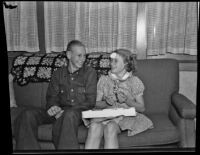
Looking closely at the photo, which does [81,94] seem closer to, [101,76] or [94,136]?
[101,76]

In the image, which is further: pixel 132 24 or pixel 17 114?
pixel 132 24

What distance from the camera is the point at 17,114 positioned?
1.94 meters

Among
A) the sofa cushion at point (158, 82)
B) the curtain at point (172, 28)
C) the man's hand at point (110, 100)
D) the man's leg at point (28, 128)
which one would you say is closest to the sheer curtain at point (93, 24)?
the curtain at point (172, 28)

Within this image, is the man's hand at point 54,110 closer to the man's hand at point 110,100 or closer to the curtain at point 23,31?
the man's hand at point 110,100

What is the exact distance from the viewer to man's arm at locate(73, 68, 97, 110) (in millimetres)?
1920

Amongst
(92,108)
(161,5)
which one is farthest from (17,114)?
(161,5)

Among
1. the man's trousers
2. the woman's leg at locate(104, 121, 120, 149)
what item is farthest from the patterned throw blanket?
the woman's leg at locate(104, 121, 120, 149)

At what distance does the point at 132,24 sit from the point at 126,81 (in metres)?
0.55

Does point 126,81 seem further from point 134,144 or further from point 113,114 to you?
point 134,144

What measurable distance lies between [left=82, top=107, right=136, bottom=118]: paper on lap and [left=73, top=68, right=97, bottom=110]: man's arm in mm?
146

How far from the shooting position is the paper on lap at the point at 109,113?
1.75 m

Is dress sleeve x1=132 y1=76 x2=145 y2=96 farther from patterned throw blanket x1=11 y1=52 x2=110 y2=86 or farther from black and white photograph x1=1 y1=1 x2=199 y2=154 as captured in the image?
patterned throw blanket x1=11 y1=52 x2=110 y2=86

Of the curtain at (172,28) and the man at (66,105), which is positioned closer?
the man at (66,105)

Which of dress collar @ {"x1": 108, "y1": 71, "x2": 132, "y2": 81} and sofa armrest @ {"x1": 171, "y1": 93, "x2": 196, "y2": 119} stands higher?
dress collar @ {"x1": 108, "y1": 71, "x2": 132, "y2": 81}
